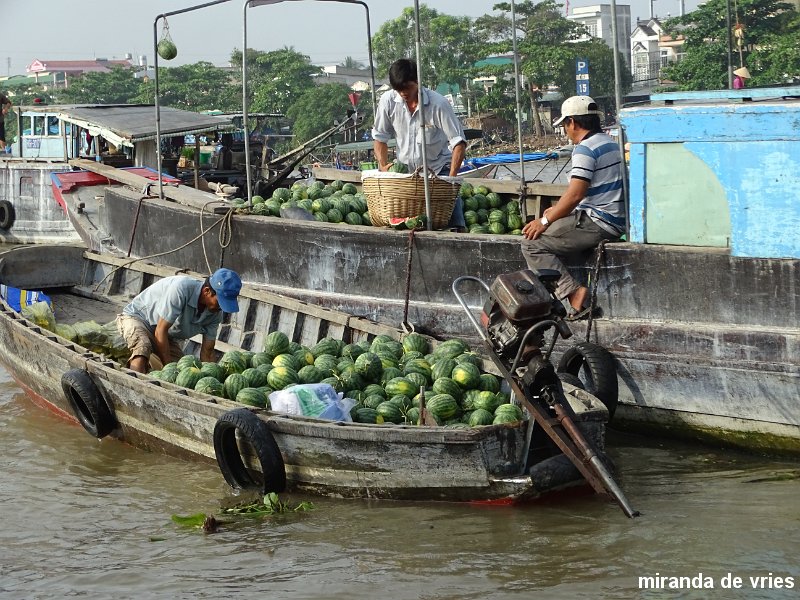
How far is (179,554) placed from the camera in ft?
19.2

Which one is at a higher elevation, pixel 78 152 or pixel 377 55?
pixel 377 55

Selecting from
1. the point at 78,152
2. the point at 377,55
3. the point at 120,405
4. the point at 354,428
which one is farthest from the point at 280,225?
the point at 377,55

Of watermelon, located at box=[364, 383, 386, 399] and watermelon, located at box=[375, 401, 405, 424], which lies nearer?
watermelon, located at box=[375, 401, 405, 424]

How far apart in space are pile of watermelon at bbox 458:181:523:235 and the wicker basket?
377 mm

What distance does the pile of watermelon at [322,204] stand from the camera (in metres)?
9.43

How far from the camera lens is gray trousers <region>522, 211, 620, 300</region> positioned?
7.46 meters

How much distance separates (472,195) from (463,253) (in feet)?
4.30

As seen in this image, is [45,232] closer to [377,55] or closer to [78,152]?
[78,152]

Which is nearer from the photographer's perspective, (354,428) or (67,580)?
(67,580)

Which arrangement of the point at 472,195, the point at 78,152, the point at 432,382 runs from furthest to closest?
1. the point at 78,152
2. the point at 472,195
3. the point at 432,382

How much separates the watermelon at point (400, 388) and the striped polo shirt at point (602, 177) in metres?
1.88

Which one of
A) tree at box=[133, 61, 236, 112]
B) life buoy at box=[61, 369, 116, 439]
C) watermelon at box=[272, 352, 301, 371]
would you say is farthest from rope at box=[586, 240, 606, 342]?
tree at box=[133, 61, 236, 112]

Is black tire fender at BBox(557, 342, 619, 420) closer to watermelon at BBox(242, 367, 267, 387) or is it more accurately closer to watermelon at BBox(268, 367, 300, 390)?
watermelon at BBox(268, 367, 300, 390)

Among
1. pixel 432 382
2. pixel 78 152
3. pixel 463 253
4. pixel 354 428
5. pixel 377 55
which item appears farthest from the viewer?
pixel 377 55
